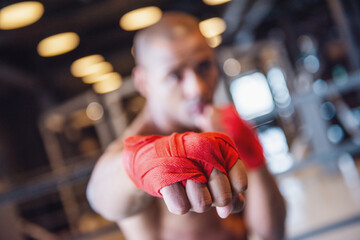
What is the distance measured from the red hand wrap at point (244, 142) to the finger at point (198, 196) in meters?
0.45

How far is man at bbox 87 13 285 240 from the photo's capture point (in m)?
0.42

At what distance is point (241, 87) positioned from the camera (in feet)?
23.5

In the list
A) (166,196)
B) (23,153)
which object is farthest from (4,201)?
(23,153)

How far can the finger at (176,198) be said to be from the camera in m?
0.41

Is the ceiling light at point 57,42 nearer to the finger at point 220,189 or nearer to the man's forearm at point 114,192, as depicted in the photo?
the man's forearm at point 114,192

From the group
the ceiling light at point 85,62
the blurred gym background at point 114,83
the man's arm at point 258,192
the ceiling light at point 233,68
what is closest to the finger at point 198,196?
the man's arm at point 258,192

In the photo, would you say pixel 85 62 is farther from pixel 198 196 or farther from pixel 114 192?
pixel 198 196

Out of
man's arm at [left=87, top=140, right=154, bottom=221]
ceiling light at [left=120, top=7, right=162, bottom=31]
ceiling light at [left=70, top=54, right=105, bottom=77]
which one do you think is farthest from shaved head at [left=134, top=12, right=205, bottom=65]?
ceiling light at [left=70, top=54, right=105, bottom=77]

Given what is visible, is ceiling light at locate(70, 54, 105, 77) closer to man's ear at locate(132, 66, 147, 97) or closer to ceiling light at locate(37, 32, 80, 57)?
ceiling light at locate(37, 32, 80, 57)

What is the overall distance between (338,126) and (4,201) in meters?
5.26

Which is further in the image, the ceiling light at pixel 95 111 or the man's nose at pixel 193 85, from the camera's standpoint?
the ceiling light at pixel 95 111

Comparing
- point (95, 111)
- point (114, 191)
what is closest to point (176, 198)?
point (114, 191)

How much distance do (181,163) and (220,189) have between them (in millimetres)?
54

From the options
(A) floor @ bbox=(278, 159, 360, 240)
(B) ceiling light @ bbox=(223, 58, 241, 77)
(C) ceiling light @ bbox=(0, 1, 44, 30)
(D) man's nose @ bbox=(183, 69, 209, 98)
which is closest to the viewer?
(D) man's nose @ bbox=(183, 69, 209, 98)
